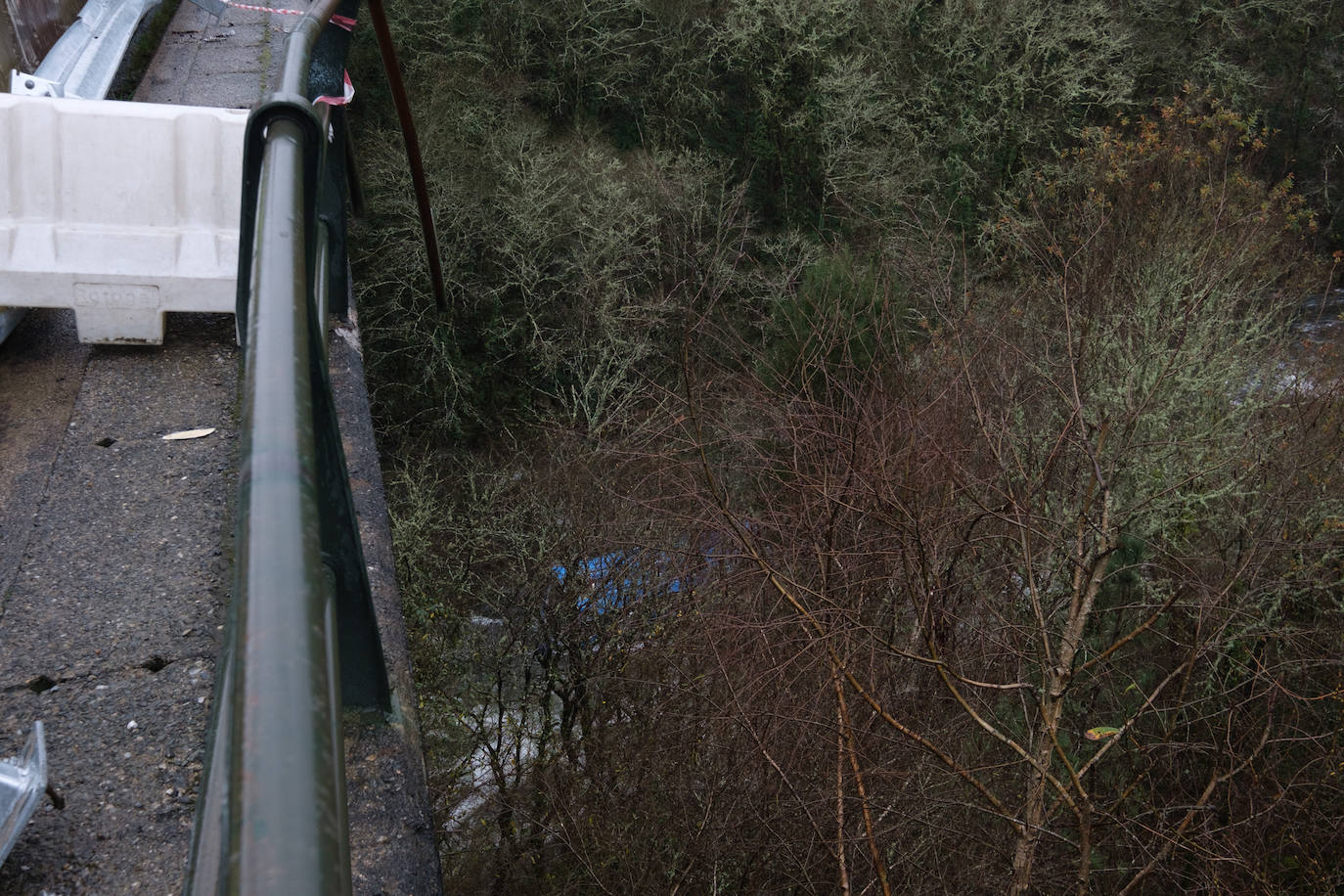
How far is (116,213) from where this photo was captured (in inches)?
109

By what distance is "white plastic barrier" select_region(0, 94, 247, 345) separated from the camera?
270cm

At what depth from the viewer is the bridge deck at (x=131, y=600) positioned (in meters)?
1.52

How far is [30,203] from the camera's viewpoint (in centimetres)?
272

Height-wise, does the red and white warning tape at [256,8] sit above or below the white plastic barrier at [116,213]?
above

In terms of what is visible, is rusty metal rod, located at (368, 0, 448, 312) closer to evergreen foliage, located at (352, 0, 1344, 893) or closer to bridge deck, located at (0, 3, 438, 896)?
bridge deck, located at (0, 3, 438, 896)

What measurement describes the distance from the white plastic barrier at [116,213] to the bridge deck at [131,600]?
14cm

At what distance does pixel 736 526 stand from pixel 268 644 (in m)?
4.22

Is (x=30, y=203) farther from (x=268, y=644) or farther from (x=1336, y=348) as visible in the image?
(x=1336, y=348)

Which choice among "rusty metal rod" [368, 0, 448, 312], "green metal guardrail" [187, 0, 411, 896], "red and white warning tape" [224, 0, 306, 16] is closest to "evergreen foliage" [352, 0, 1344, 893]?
"rusty metal rod" [368, 0, 448, 312]

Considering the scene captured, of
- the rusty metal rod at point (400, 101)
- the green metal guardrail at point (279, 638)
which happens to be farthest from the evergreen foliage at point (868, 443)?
the green metal guardrail at point (279, 638)

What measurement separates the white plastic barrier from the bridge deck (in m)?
0.14

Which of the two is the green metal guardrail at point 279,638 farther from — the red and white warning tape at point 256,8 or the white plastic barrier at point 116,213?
the red and white warning tape at point 256,8

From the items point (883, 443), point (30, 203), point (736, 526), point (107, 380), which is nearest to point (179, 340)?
point (107, 380)

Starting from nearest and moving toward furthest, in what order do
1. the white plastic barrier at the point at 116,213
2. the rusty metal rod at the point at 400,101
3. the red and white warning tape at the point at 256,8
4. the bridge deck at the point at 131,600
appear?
the bridge deck at the point at 131,600
the white plastic barrier at the point at 116,213
the rusty metal rod at the point at 400,101
the red and white warning tape at the point at 256,8
